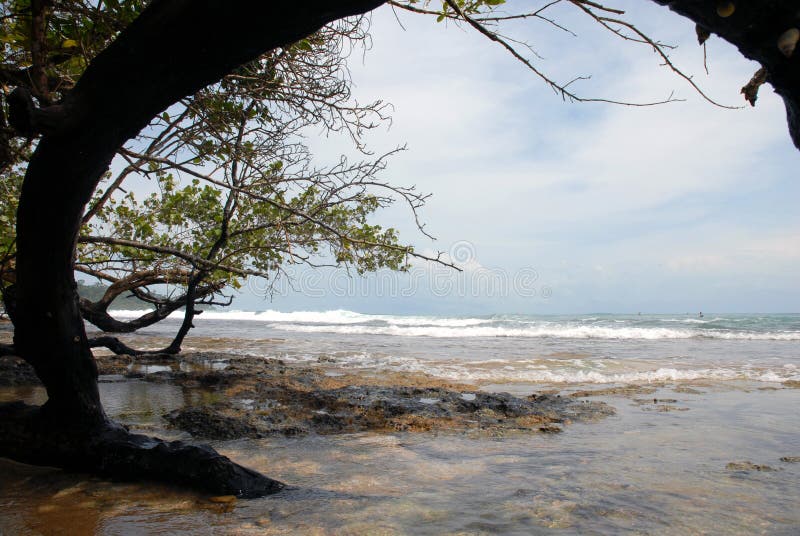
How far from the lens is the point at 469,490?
116 inches

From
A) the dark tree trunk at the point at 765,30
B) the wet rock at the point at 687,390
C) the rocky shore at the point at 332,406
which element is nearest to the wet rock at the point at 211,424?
the rocky shore at the point at 332,406

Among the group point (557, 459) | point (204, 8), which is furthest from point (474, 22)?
point (557, 459)

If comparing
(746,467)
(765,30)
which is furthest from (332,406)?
(765,30)

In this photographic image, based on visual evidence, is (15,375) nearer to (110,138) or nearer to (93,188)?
(93,188)

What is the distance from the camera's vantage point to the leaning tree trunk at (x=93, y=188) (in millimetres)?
Answer: 1982

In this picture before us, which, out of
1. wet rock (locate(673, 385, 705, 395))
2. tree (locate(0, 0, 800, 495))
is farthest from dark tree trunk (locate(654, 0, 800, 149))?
wet rock (locate(673, 385, 705, 395))

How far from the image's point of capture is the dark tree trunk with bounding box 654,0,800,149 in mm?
1425

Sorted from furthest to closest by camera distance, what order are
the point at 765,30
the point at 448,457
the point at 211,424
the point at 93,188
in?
the point at 211,424 < the point at 448,457 < the point at 93,188 < the point at 765,30

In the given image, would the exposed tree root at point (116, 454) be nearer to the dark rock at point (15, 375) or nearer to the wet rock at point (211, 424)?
the wet rock at point (211, 424)

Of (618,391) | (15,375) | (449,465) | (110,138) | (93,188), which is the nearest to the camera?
(110,138)

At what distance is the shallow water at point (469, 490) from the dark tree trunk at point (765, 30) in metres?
1.95

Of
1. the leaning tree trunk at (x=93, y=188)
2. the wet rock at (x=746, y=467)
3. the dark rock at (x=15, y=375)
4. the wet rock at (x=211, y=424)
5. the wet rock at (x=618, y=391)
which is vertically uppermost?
the leaning tree trunk at (x=93, y=188)

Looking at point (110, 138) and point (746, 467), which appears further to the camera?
point (746, 467)

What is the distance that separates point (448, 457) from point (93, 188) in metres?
2.85
